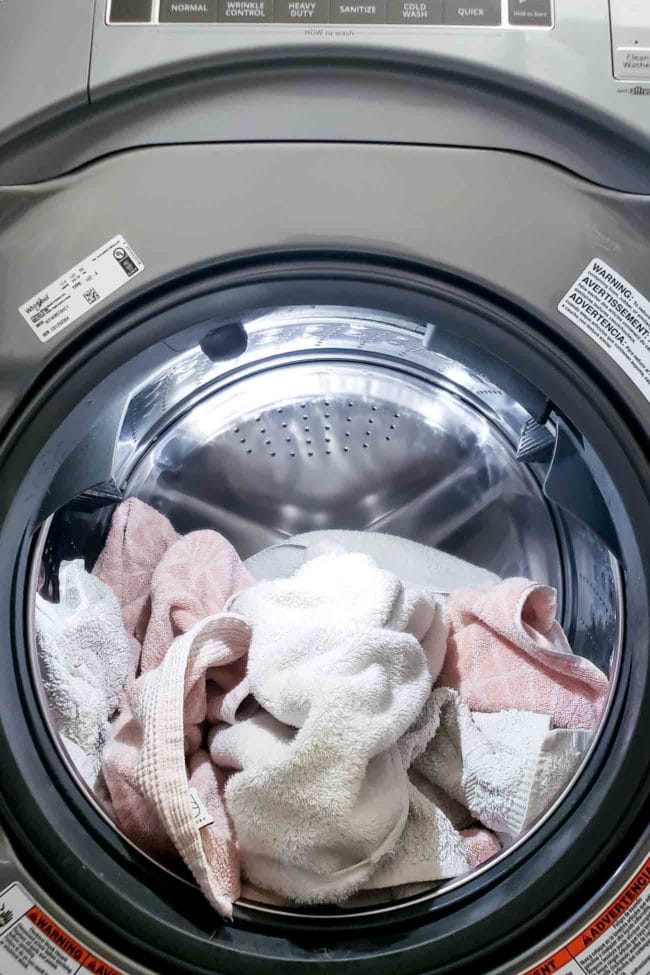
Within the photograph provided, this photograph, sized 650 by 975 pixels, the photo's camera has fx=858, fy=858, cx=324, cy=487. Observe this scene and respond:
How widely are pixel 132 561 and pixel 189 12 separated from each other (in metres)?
0.52

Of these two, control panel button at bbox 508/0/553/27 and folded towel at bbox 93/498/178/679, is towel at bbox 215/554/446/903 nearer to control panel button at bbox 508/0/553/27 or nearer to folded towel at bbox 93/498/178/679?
folded towel at bbox 93/498/178/679

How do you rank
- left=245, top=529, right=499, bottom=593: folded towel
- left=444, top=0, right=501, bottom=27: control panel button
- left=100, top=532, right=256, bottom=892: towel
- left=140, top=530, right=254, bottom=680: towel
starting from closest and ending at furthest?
1. left=444, top=0, right=501, bottom=27: control panel button
2. left=100, top=532, right=256, bottom=892: towel
3. left=140, top=530, right=254, bottom=680: towel
4. left=245, top=529, right=499, bottom=593: folded towel

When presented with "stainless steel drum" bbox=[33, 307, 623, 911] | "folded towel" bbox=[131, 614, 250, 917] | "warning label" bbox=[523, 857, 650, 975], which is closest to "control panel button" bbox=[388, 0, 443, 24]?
"stainless steel drum" bbox=[33, 307, 623, 911]

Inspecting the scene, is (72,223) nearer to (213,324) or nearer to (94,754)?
(213,324)

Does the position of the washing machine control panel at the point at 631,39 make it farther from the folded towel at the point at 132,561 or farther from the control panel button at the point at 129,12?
the folded towel at the point at 132,561

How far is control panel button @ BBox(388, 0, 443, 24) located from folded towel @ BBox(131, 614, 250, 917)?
0.48 metres

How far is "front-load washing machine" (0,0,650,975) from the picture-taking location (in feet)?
1.90

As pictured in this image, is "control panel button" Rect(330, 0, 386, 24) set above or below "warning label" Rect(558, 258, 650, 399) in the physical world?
above

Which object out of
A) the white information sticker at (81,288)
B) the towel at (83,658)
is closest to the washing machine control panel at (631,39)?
the white information sticker at (81,288)

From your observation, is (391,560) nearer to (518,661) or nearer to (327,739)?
(518,661)

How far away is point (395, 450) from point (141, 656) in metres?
0.36

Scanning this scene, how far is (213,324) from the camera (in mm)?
662

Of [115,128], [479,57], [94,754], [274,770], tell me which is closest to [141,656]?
[94,754]

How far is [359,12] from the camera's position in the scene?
0.58 m
